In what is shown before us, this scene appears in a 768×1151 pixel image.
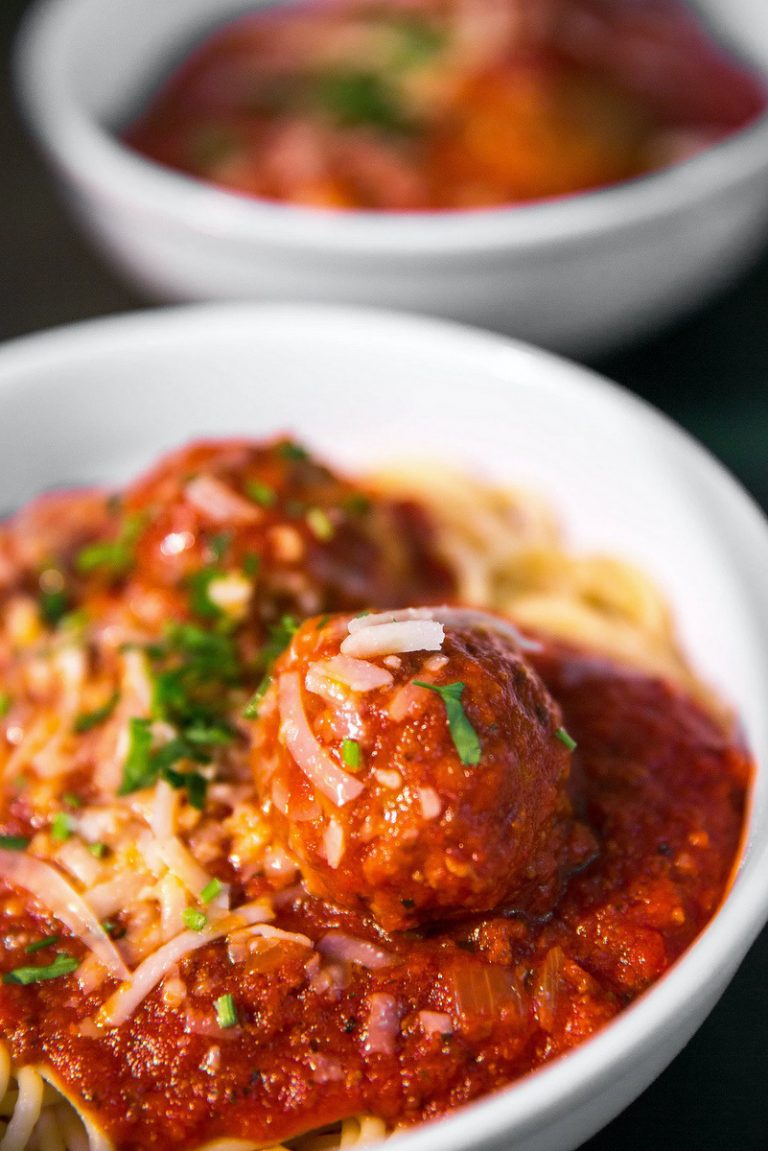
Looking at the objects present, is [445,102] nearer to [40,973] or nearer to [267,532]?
[267,532]

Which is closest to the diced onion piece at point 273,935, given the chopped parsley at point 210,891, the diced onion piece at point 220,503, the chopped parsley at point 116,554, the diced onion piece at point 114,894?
the chopped parsley at point 210,891

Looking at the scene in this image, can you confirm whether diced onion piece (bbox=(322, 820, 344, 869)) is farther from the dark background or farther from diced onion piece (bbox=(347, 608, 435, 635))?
the dark background

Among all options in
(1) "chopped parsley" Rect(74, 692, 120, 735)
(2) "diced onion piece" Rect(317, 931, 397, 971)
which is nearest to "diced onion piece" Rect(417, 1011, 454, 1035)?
(2) "diced onion piece" Rect(317, 931, 397, 971)

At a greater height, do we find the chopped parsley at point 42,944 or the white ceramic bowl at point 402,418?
the white ceramic bowl at point 402,418

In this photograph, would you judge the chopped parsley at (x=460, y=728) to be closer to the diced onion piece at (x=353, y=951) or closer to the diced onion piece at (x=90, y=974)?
the diced onion piece at (x=353, y=951)

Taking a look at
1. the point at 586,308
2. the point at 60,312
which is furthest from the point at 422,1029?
the point at 60,312

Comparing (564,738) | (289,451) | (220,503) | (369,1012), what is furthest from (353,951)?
(289,451)
